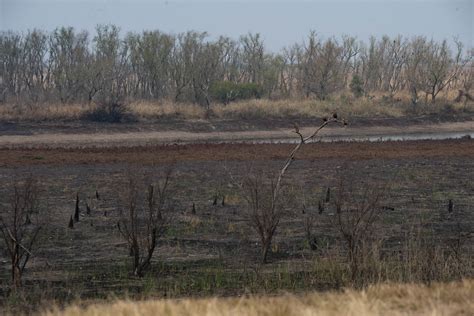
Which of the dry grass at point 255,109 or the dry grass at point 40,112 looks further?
the dry grass at point 255,109

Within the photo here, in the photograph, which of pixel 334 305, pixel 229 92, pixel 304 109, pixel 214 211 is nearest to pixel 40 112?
pixel 229 92

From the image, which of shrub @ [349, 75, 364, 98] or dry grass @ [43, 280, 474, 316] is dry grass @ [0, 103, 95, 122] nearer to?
shrub @ [349, 75, 364, 98]

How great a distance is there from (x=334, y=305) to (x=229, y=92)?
5692cm

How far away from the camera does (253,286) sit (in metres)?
12.1

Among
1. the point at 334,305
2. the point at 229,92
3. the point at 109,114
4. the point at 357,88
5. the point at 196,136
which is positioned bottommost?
the point at 334,305

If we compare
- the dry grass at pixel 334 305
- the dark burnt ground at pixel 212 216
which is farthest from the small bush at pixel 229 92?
the dry grass at pixel 334 305

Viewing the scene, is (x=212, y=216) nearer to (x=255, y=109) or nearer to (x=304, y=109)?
(x=255, y=109)

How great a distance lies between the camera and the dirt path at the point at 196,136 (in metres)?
44.3

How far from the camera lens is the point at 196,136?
49.5 metres

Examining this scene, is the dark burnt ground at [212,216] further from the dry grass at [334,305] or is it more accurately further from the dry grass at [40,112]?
the dry grass at [40,112]

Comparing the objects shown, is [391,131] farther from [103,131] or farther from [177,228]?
[177,228]

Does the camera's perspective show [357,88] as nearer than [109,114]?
No

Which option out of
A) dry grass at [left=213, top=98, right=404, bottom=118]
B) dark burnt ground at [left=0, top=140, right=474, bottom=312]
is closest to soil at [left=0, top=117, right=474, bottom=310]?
dark burnt ground at [left=0, top=140, right=474, bottom=312]

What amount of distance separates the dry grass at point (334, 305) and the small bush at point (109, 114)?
4271 cm
